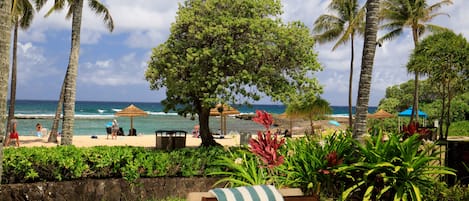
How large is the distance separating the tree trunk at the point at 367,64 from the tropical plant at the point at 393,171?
1.61 m

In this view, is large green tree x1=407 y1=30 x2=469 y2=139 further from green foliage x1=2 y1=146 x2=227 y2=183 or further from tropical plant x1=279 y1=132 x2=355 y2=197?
green foliage x1=2 y1=146 x2=227 y2=183

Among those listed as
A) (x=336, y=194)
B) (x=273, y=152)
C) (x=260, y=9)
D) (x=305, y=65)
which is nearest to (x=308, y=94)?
(x=305, y=65)

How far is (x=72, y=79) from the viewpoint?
13.7 metres

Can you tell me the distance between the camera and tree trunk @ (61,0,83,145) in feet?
44.9

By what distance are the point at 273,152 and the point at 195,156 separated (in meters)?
3.89

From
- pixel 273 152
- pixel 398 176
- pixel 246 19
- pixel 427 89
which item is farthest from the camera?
pixel 427 89

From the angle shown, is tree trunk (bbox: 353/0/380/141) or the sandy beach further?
the sandy beach

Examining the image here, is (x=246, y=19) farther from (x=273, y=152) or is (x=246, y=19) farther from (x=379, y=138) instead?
(x=273, y=152)

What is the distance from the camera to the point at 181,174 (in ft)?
29.8

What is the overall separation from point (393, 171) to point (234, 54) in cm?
1003

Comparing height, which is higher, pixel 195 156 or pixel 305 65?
pixel 305 65

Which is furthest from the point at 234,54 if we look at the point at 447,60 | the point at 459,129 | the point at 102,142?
the point at 459,129

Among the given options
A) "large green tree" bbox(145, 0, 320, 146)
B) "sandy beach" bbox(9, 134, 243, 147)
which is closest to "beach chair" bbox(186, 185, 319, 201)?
"large green tree" bbox(145, 0, 320, 146)

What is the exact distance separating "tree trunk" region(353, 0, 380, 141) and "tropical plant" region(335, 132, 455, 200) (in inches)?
63.4
